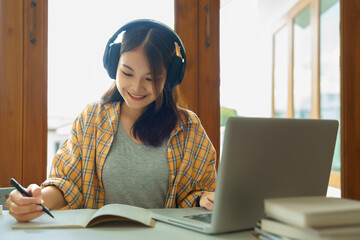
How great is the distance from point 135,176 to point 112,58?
413mm

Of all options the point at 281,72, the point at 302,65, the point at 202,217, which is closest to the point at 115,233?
the point at 202,217

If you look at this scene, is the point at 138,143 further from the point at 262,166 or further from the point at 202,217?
the point at 262,166

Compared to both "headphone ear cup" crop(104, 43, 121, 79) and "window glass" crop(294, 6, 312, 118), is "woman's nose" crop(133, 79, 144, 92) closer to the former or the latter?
"headphone ear cup" crop(104, 43, 121, 79)

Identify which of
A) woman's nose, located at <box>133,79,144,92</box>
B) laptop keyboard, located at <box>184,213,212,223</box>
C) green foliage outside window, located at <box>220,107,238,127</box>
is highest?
woman's nose, located at <box>133,79,144,92</box>

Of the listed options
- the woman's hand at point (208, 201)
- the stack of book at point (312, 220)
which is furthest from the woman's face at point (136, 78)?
the stack of book at point (312, 220)

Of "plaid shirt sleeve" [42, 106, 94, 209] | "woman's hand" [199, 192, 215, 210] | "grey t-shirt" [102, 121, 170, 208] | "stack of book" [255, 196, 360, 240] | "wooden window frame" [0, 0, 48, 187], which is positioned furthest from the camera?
"wooden window frame" [0, 0, 48, 187]

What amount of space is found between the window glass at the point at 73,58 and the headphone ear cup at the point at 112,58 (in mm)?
753

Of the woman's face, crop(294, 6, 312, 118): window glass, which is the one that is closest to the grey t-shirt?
the woman's face

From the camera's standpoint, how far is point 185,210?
1.00m

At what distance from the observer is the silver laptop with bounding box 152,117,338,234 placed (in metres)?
0.71

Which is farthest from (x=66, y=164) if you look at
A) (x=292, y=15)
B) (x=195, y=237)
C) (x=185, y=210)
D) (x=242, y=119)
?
(x=292, y=15)

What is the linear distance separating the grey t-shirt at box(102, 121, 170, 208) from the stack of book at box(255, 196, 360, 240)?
0.65 metres

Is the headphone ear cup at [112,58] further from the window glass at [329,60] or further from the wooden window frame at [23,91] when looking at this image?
the window glass at [329,60]

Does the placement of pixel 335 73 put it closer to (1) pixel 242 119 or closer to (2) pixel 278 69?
(2) pixel 278 69
